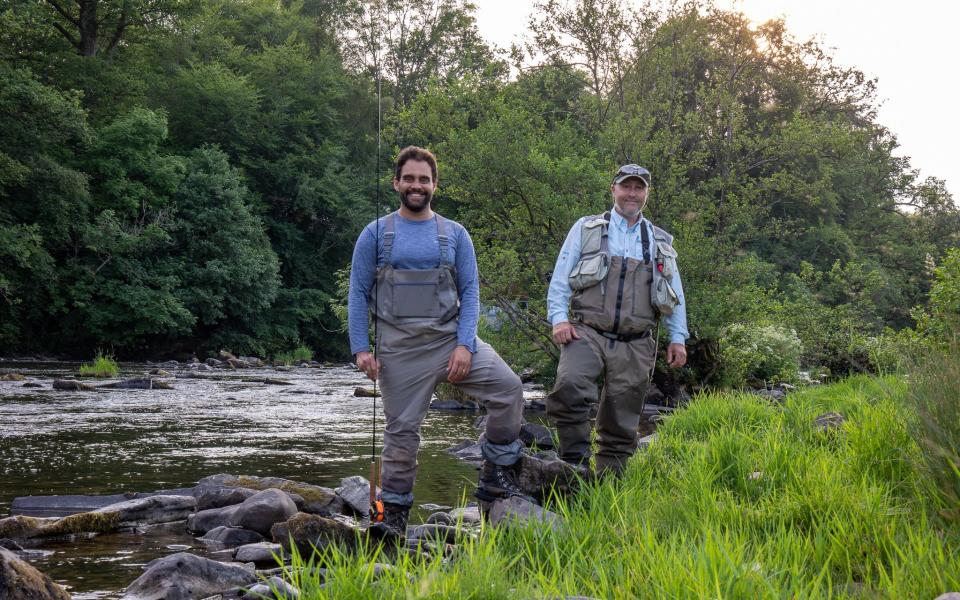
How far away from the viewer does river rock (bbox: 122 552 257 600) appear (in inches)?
150

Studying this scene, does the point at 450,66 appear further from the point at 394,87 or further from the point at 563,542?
the point at 563,542

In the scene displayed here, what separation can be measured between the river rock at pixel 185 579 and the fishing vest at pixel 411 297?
1329mm

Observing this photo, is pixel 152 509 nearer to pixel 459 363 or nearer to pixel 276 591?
pixel 459 363

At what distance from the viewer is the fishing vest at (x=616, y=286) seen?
17.0 feet

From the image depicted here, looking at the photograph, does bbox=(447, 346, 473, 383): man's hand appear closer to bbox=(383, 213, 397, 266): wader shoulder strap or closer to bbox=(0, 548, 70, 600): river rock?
bbox=(383, 213, 397, 266): wader shoulder strap

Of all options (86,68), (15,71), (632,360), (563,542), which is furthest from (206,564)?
(86,68)

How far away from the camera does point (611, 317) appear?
5199 mm

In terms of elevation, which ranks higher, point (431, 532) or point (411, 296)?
point (411, 296)

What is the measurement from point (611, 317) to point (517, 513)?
1532mm

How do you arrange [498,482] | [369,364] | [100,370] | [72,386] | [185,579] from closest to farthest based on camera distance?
1. [185,579]
2. [369,364]
3. [498,482]
4. [72,386]
5. [100,370]

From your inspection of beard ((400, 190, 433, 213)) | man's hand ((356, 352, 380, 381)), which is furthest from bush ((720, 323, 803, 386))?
man's hand ((356, 352, 380, 381))

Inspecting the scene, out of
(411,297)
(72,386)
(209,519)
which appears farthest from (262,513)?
(72,386)

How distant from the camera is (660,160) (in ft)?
45.3

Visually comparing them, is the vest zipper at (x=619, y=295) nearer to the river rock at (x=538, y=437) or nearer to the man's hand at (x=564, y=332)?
the man's hand at (x=564, y=332)
